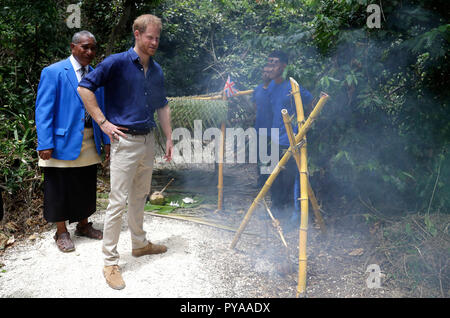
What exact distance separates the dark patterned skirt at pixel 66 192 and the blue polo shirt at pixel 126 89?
919mm

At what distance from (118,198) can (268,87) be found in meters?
2.13

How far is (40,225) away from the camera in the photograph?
394 cm

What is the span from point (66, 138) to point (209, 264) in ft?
5.70

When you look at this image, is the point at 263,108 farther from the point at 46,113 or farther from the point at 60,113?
the point at 46,113

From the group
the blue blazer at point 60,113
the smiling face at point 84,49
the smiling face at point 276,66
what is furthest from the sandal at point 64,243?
the smiling face at point 276,66

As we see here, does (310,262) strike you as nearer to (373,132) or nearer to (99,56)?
(373,132)

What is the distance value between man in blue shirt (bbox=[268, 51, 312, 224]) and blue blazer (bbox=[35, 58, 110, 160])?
198 cm

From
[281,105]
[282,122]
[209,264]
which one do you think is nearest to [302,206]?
[209,264]

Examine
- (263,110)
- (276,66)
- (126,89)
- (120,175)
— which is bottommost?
(120,175)

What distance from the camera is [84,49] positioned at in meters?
3.09

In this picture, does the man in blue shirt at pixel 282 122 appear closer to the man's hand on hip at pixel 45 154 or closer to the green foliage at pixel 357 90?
the green foliage at pixel 357 90

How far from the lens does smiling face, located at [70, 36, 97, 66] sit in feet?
10.1

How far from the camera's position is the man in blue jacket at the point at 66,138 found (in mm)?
3021

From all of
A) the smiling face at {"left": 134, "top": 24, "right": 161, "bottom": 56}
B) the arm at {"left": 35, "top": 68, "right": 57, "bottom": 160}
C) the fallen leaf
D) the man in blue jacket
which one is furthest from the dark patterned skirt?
the fallen leaf
